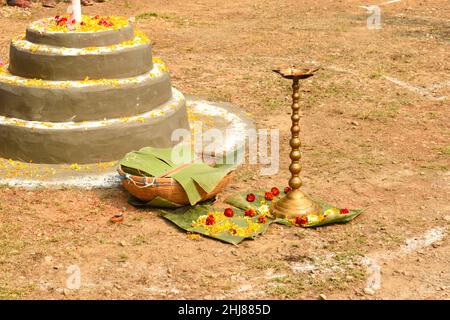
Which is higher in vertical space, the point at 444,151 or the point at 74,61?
the point at 74,61

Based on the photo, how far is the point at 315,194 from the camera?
8.32 meters

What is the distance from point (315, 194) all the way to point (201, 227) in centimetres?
154

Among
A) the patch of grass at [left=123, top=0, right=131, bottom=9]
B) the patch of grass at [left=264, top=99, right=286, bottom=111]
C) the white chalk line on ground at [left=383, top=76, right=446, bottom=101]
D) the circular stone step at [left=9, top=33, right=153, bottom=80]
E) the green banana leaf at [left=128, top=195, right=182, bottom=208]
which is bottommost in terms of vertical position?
the green banana leaf at [left=128, top=195, right=182, bottom=208]

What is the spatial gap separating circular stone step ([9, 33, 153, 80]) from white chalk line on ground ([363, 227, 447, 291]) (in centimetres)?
399

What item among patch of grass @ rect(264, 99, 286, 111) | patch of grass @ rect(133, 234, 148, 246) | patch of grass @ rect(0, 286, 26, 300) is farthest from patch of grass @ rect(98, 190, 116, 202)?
patch of grass @ rect(264, 99, 286, 111)

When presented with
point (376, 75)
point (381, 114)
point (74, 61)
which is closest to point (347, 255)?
point (74, 61)

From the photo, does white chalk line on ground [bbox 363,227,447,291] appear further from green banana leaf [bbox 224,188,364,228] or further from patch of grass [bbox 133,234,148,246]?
patch of grass [bbox 133,234,148,246]

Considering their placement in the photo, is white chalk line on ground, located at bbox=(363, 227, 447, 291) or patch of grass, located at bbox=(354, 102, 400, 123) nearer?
white chalk line on ground, located at bbox=(363, 227, 447, 291)

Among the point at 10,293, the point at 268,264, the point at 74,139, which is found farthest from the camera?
the point at 74,139

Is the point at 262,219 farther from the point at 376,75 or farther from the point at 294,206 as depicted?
the point at 376,75

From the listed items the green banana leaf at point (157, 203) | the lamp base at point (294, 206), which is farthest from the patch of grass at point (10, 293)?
the lamp base at point (294, 206)

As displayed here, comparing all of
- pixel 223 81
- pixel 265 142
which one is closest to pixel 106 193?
pixel 265 142

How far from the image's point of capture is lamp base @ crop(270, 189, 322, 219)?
25.1ft

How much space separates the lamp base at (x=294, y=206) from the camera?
7641mm
